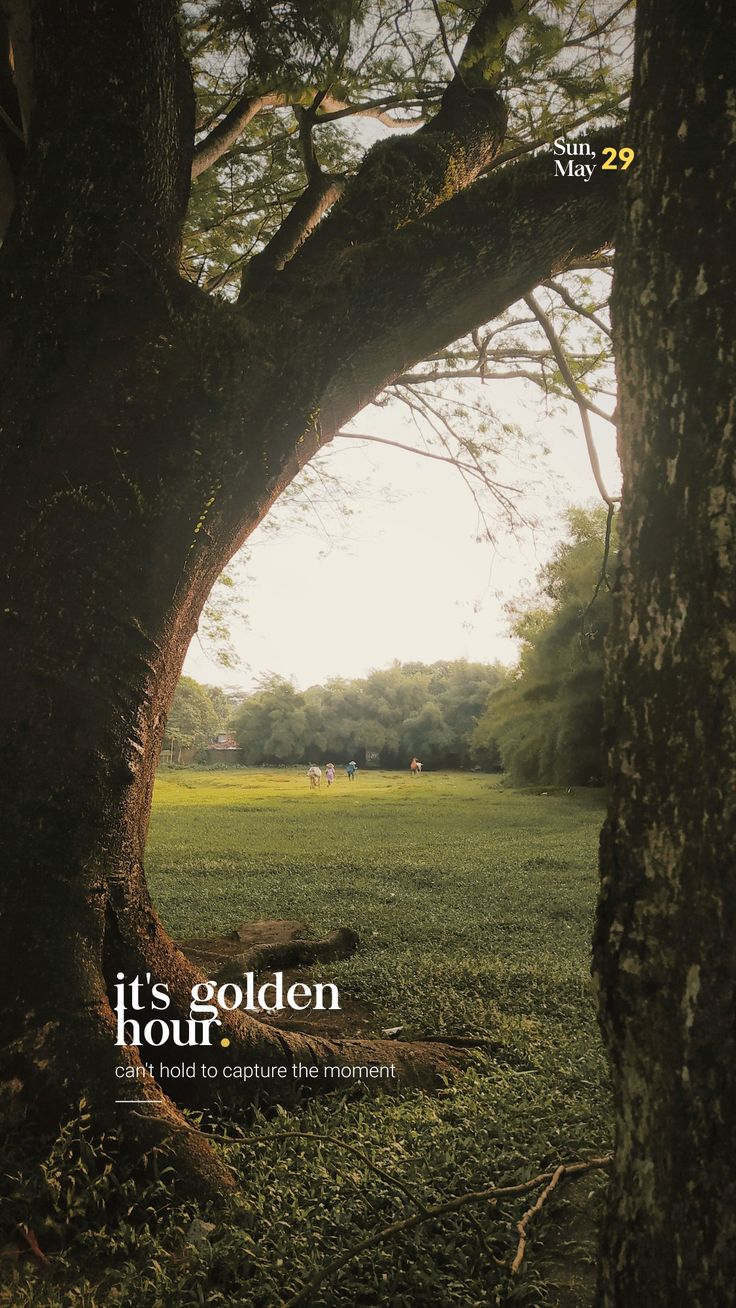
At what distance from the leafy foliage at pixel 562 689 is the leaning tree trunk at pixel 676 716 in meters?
26.5

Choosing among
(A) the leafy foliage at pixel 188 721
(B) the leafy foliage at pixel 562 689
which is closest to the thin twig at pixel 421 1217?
(B) the leafy foliage at pixel 562 689

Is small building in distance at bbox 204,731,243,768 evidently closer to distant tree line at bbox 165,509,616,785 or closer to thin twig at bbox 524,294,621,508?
distant tree line at bbox 165,509,616,785

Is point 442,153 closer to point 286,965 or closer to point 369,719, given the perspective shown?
point 286,965

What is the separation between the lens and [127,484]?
3.72 metres

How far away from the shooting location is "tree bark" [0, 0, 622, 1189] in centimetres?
333

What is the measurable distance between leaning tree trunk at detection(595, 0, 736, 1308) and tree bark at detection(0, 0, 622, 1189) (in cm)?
205

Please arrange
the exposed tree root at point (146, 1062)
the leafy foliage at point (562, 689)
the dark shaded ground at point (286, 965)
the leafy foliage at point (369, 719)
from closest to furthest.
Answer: the exposed tree root at point (146, 1062) → the dark shaded ground at point (286, 965) → the leafy foliage at point (562, 689) → the leafy foliage at point (369, 719)

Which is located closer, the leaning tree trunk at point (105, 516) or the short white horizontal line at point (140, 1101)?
the short white horizontal line at point (140, 1101)

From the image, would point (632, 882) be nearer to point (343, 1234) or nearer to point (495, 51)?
point (343, 1234)

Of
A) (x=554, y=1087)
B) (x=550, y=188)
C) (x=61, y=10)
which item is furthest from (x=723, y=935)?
(x=61, y=10)

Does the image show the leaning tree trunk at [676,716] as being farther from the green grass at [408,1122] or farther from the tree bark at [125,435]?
the tree bark at [125,435]

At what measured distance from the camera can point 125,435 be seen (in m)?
3.79

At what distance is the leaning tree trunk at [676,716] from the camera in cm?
166

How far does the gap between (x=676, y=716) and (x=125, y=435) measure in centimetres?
294
